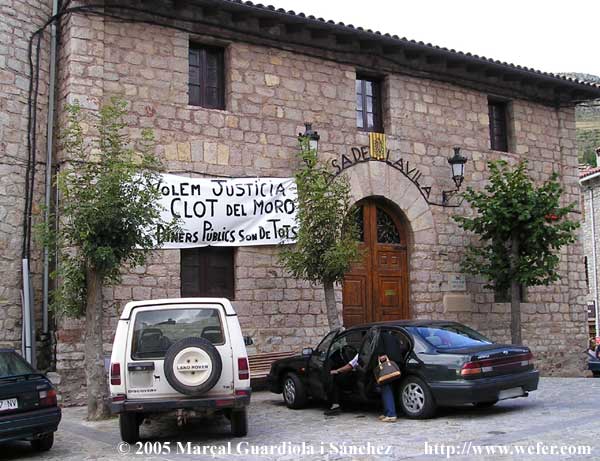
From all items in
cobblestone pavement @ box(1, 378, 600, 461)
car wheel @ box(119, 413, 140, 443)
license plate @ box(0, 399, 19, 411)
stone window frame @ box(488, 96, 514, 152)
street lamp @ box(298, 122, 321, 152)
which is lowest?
cobblestone pavement @ box(1, 378, 600, 461)

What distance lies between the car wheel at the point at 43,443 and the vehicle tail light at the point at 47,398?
1.31ft

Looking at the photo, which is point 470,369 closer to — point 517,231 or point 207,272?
point 207,272

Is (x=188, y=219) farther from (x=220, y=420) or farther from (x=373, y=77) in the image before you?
(x=373, y=77)

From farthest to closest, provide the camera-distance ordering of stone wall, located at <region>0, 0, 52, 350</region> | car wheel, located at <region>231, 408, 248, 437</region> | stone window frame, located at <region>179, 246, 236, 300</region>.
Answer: stone window frame, located at <region>179, 246, 236, 300</region> < stone wall, located at <region>0, 0, 52, 350</region> < car wheel, located at <region>231, 408, 248, 437</region>

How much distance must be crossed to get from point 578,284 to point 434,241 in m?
4.46

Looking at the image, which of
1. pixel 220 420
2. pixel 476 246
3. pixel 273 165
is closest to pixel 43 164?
pixel 273 165

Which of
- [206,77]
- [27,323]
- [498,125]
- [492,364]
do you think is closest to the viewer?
[492,364]

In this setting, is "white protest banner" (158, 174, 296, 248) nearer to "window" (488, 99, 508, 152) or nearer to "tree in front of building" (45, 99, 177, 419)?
"tree in front of building" (45, 99, 177, 419)

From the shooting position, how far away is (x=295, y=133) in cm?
1350

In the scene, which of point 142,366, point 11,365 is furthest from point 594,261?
point 11,365

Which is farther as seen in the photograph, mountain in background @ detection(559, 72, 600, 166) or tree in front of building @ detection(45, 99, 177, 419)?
mountain in background @ detection(559, 72, 600, 166)

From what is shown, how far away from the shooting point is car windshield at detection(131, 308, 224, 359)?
7.82 meters

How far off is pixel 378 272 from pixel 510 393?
5.66 metres

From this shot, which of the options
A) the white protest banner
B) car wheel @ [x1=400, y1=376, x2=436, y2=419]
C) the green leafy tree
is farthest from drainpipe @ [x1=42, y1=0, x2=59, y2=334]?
car wheel @ [x1=400, y1=376, x2=436, y2=419]
